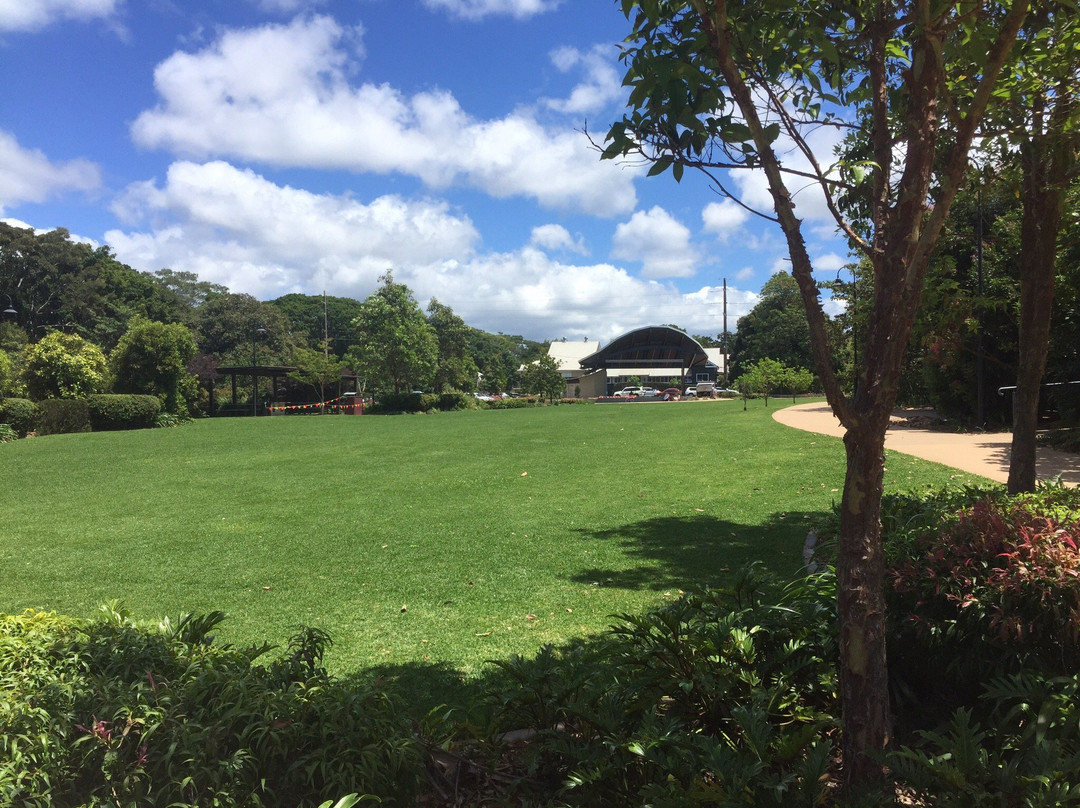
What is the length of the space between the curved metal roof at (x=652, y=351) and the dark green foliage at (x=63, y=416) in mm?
64968

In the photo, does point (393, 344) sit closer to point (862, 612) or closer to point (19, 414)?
point (19, 414)

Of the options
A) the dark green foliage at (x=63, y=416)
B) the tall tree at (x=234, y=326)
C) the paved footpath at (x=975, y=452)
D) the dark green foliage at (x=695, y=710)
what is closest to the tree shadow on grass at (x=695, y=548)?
the paved footpath at (x=975, y=452)

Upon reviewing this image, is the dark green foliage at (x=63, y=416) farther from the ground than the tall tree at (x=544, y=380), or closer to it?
closer to it

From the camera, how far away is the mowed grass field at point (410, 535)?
496 cm

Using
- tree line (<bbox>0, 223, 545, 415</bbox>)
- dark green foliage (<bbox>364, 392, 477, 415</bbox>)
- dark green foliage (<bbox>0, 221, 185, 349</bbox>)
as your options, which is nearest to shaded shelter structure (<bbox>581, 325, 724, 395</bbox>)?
tree line (<bbox>0, 223, 545, 415</bbox>)

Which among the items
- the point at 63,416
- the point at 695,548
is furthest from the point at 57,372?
the point at 695,548

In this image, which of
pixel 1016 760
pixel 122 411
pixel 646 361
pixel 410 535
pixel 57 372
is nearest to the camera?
pixel 1016 760

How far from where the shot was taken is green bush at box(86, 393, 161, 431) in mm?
24984

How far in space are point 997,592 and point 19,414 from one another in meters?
27.3

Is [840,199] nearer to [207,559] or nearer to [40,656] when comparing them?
[40,656]

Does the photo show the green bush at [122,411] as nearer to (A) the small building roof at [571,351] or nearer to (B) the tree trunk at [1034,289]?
(B) the tree trunk at [1034,289]

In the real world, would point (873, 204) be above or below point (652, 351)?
below

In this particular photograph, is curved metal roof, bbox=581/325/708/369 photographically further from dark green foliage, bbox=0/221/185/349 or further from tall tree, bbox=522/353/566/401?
dark green foliage, bbox=0/221/185/349

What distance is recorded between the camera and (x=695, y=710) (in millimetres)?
2637
